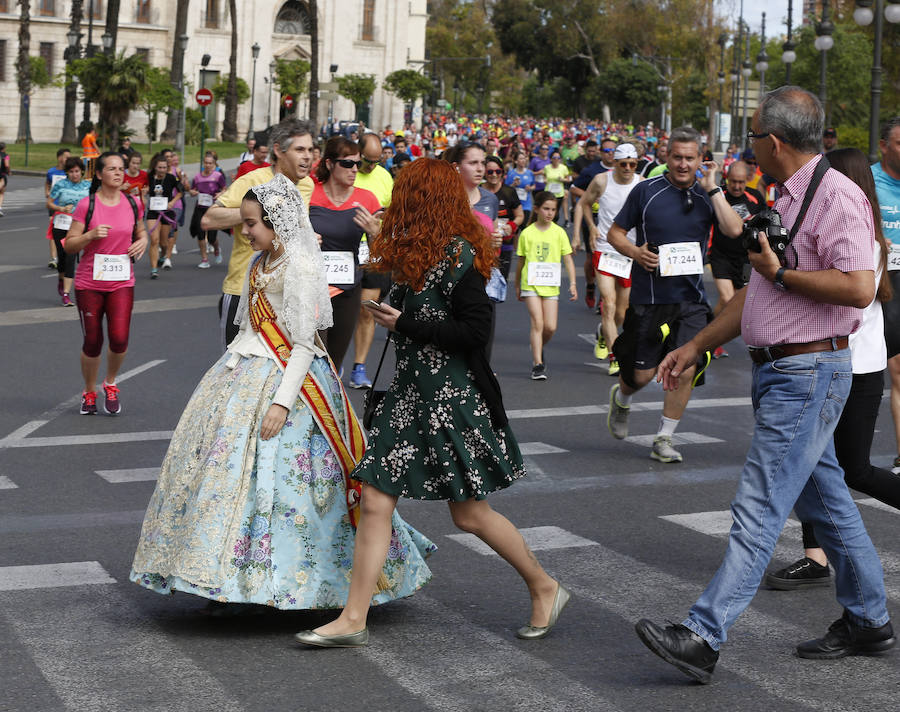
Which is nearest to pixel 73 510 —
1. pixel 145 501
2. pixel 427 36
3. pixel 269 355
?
pixel 145 501

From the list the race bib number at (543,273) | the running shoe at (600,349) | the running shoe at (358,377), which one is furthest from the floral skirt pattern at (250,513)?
the running shoe at (600,349)

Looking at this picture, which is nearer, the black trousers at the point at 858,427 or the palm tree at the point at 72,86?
the black trousers at the point at 858,427

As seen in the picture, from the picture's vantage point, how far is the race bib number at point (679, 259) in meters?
9.30

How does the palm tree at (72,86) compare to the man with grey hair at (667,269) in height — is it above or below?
above

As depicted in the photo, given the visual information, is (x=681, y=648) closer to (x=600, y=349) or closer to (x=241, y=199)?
(x=241, y=199)

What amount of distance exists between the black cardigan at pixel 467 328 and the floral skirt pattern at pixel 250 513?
1.93ft

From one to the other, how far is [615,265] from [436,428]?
8.08 meters

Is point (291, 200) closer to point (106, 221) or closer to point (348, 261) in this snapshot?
point (348, 261)

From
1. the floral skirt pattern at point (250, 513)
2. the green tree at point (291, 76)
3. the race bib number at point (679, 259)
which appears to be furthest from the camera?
the green tree at point (291, 76)

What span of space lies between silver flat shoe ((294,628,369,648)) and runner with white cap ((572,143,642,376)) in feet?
24.9

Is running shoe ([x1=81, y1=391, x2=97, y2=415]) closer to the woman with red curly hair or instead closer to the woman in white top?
the woman with red curly hair

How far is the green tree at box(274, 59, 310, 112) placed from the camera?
85.7m

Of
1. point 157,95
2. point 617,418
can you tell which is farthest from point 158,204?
point 157,95

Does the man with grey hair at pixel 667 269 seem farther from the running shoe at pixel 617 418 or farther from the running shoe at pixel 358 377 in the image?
the running shoe at pixel 358 377
